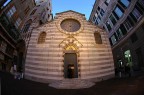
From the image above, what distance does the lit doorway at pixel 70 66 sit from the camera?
19.1 meters

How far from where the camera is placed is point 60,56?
63.1 ft

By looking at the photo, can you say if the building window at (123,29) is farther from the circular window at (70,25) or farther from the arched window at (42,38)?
the arched window at (42,38)

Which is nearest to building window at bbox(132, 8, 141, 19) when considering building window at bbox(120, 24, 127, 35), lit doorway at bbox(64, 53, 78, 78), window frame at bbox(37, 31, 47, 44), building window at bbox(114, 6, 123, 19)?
building window at bbox(120, 24, 127, 35)

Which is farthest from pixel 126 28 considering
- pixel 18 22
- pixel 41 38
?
pixel 18 22

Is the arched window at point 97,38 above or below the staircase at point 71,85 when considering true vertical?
above

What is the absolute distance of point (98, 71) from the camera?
1964 centimetres

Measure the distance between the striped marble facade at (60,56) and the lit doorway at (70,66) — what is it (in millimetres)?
512

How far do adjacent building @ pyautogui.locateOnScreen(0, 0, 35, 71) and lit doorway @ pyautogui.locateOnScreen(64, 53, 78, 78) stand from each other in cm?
612

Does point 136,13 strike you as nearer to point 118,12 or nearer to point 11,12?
point 118,12

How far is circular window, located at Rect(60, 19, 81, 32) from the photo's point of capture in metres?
21.0

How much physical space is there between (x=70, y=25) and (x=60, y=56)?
16.5 ft

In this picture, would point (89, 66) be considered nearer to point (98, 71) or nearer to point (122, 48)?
point (98, 71)

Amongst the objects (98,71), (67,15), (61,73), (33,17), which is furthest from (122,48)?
(33,17)

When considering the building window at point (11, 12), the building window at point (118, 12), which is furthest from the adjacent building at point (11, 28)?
the building window at point (118, 12)
